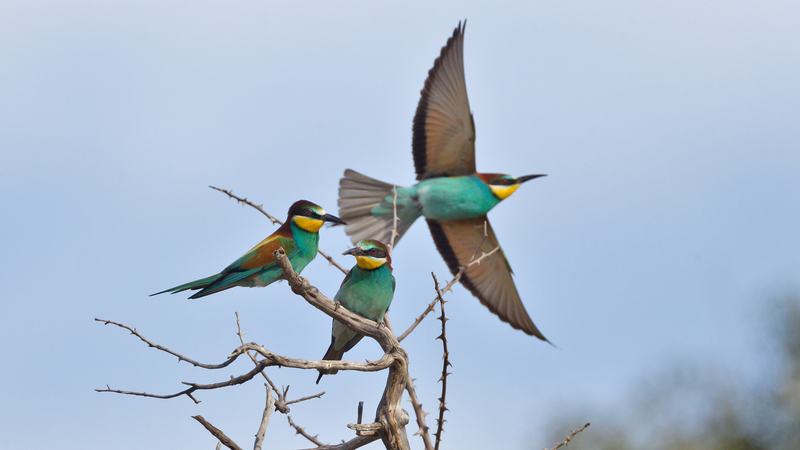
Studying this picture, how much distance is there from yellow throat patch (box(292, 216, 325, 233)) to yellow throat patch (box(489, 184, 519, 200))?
2.19 metres

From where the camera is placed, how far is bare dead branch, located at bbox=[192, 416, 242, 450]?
229 cm

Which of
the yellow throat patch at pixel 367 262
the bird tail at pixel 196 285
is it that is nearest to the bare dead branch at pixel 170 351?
the bird tail at pixel 196 285

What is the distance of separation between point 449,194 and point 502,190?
42 cm

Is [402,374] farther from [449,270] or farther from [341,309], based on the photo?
[449,270]

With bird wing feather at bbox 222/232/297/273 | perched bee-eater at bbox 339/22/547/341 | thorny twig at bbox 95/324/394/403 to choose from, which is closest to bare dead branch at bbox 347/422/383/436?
thorny twig at bbox 95/324/394/403

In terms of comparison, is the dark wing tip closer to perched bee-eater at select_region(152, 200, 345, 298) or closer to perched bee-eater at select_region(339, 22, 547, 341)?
perched bee-eater at select_region(339, 22, 547, 341)

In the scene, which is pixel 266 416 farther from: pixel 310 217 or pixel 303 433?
pixel 310 217

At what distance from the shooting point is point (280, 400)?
2422 millimetres

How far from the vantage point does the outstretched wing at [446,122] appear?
4841 mm

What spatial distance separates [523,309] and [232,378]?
3.16 meters

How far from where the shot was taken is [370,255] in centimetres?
279

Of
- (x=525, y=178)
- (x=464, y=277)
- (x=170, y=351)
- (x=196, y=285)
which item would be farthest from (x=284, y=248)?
(x=525, y=178)

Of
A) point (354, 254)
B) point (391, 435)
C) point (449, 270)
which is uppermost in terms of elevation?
point (449, 270)

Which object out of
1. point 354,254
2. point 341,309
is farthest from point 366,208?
point 341,309
